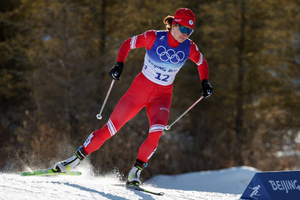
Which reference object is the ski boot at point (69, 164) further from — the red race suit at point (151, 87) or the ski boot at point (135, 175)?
the ski boot at point (135, 175)

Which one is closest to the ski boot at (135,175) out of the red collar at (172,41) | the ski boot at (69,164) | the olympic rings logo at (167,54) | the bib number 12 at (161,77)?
the ski boot at (69,164)

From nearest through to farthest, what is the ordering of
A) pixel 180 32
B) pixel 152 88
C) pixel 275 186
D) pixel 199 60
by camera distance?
pixel 275 186, pixel 180 32, pixel 152 88, pixel 199 60

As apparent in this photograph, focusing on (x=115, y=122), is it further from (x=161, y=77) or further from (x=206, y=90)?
(x=206, y=90)

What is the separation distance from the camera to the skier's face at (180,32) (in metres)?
4.88

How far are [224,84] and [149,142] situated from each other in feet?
36.1

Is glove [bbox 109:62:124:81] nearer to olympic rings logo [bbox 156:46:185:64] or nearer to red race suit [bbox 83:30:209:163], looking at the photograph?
red race suit [bbox 83:30:209:163]

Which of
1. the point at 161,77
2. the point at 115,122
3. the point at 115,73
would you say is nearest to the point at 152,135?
the point at 115,122

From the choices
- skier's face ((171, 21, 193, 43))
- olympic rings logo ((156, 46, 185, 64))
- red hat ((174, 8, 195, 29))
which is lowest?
olympic rings logo ((156, 46, 185, 64))

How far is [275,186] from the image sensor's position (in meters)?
4.10

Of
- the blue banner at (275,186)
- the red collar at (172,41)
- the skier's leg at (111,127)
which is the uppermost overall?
the red collar at (172,41)

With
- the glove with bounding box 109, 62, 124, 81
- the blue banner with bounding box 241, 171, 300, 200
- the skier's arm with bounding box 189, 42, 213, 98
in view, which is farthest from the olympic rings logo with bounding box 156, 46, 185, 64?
the blue banner with bounding box 241, 171, 300, 200

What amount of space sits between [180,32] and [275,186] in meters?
1.94

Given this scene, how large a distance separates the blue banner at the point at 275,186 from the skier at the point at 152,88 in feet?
4.02

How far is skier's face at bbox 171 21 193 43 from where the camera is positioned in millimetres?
4875
